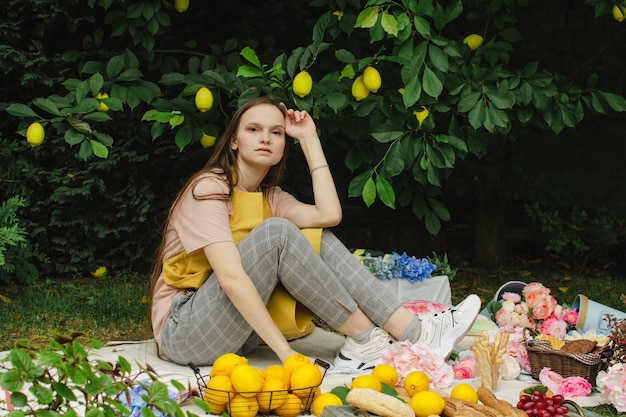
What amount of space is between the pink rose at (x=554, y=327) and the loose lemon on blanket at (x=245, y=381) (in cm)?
127

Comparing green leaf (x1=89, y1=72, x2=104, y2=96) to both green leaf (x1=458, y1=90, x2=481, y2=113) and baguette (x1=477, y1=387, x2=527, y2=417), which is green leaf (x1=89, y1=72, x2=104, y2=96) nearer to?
green leaf (x1=458, y1=90, x2=481, y2=113)

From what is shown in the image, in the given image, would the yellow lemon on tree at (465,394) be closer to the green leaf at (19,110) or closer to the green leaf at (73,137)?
the green leaf at (73,137)

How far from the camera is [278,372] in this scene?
2.36 m

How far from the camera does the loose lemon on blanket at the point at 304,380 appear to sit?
7.59ft

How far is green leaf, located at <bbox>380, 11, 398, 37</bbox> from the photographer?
9.46ft

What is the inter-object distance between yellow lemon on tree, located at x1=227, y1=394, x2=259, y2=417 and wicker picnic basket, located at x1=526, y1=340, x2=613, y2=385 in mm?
1013

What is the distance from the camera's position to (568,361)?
8.82 ft

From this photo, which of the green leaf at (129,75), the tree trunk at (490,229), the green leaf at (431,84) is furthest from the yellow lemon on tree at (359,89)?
the tree trunk at (490,229)

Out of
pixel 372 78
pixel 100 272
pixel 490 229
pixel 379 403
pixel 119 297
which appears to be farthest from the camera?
pixel 490 229

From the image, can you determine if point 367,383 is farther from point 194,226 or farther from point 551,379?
point 194,226

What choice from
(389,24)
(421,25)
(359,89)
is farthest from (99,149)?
(421,25)

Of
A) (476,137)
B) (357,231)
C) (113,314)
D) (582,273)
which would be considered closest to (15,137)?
(113,314)

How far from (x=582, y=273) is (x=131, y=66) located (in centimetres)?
296

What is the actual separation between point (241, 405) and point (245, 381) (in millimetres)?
64
